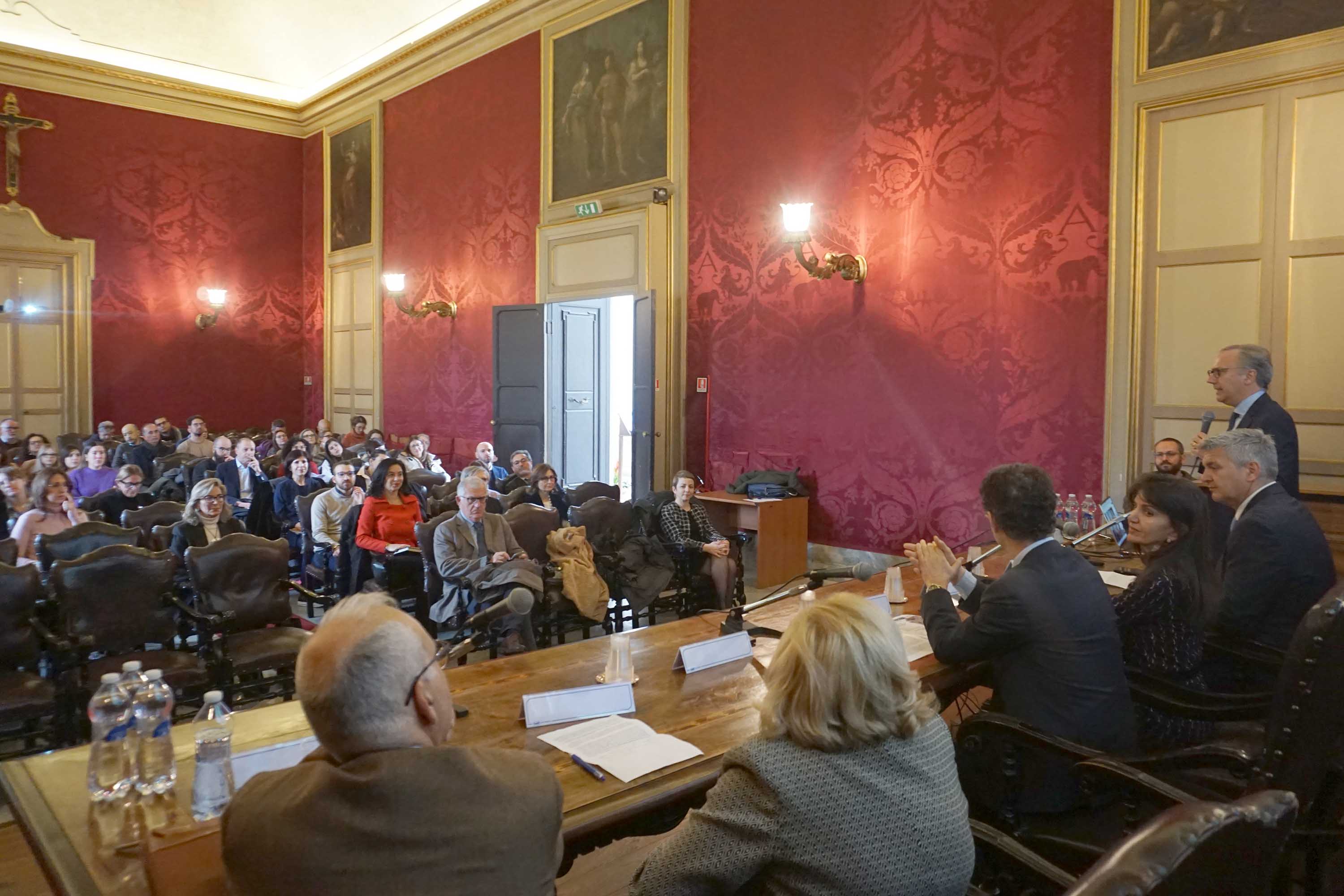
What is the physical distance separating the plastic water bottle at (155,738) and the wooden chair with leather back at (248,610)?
1.89 metres

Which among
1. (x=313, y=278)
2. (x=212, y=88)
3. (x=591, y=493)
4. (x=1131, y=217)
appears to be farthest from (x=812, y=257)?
(x=212, y=88)

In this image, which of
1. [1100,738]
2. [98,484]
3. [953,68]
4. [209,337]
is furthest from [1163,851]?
[209,337]

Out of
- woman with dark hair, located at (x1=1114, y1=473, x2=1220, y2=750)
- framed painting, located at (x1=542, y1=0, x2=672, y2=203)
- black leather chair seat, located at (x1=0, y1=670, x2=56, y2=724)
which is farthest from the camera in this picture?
framed painting, located at (x1=542, y1=0, x2=672, y2=203)

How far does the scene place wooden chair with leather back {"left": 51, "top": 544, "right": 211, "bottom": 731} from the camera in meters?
3.71

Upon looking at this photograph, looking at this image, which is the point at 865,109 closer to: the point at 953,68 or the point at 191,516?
the point at 953,68

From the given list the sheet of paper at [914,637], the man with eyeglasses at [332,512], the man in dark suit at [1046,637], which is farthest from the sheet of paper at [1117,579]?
the man with eyeglasses at [332,512]

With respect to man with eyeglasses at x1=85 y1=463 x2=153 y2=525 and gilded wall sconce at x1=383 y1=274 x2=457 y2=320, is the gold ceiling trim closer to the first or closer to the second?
gilded wall sconce at x1=383 y1=274 x2=457 y2=320

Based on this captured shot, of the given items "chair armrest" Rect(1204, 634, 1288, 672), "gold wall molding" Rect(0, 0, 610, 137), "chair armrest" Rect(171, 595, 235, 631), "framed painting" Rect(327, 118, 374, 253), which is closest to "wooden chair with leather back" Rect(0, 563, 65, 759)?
"chair armrest" Rect(171, 595, 235, 631)

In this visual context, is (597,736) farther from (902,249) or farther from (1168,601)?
(902,249)

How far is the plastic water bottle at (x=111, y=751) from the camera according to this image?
1875mm

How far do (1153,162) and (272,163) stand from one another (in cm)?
1233

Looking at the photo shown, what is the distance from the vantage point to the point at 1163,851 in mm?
1044

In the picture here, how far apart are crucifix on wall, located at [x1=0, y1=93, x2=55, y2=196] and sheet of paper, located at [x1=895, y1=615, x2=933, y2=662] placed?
12.8 meters

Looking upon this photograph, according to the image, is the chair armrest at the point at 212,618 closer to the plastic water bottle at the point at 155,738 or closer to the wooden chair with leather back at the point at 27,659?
the wooden chair with leather back at the point at 27,659
